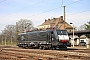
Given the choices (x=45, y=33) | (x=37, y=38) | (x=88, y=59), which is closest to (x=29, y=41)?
(x=37, y=38)

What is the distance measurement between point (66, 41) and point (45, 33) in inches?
140

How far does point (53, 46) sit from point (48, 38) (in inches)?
52.4

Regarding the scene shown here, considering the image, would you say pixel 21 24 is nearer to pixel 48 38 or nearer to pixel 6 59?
pixel 48 38

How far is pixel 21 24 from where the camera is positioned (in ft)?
319

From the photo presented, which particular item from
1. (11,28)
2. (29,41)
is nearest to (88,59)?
(29,41)

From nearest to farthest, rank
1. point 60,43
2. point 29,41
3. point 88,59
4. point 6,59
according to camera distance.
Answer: point 88,59 < point 6,59 < point 60,43 < point 29,41

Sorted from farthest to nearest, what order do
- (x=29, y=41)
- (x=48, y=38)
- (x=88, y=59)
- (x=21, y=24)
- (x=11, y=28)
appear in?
1. (x=11, y=28)
2. (x=21, y=24)
3. (x=29, y=41)
4. (x=48, y=38)
5. (x=88, y=59)

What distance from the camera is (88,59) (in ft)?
39.8

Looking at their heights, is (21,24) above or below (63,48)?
above

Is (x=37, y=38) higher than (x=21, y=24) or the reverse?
the reverse

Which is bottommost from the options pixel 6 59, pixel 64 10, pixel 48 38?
pixel 6 59

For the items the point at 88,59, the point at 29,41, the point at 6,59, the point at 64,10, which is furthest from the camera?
the point at 64,10

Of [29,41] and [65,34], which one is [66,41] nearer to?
[65,34]

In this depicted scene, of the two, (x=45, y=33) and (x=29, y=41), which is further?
(x=29, y=41)
